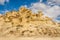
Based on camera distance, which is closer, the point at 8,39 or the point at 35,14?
the point at 8,39

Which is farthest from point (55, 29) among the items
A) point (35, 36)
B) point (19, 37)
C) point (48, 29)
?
point (19, 37)

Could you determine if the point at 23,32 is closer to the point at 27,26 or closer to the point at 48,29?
the point at 27,26

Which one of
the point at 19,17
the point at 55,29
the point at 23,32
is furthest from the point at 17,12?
the point at 55,29

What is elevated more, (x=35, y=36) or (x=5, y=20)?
(x=5, y=20)

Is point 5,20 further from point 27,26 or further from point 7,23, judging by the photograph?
point 27,26

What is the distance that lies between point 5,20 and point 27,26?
3.83 feet

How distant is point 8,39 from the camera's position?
10.6 metres

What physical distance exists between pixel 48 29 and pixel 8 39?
196cm

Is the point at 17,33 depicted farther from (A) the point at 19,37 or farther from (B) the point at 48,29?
(B) the point at 48,29

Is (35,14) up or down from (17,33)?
up

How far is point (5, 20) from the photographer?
11531 millimetres

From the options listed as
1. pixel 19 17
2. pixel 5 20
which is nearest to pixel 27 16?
pixel 19 17

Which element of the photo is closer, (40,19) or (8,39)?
(8,39)

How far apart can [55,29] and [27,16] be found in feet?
4.90
